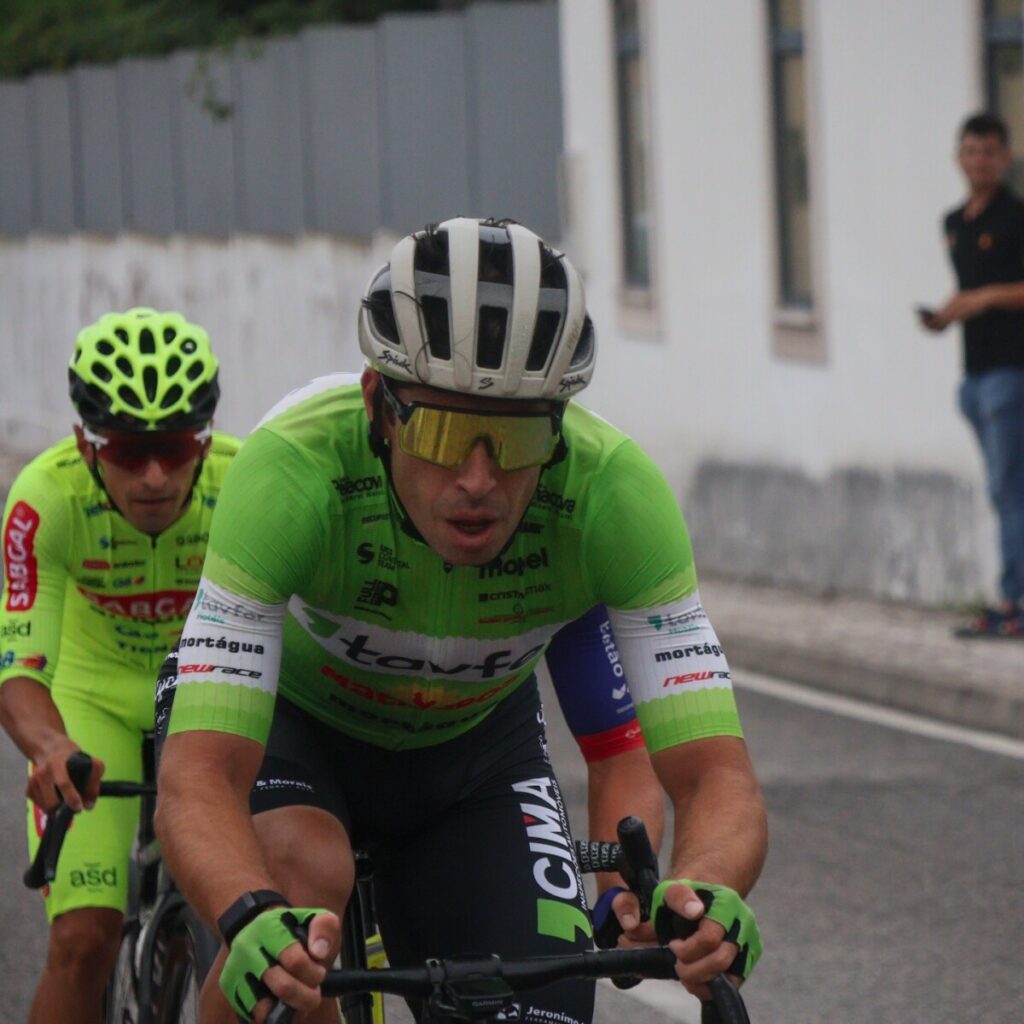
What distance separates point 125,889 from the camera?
519 centimetres

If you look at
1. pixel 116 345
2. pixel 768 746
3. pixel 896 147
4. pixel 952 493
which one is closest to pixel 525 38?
pixel 896 147

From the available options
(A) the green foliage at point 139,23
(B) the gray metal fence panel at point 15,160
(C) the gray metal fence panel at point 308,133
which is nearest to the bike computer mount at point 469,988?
(C) the gray metal fence panel at point 308,133

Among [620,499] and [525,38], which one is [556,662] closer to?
[620,499]

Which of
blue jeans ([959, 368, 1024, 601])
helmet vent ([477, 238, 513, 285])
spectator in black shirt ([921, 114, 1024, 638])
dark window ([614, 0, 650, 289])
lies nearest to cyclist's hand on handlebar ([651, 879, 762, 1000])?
helmet vent ([477, 238, 513, 285])

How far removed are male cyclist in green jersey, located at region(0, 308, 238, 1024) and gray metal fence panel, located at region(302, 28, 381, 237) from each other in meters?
15.3

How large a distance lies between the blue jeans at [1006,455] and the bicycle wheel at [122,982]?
24.3 feet

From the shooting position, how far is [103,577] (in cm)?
559

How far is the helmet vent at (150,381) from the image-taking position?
5344 mm

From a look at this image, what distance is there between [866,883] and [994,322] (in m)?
4.60

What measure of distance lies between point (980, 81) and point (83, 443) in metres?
8.20

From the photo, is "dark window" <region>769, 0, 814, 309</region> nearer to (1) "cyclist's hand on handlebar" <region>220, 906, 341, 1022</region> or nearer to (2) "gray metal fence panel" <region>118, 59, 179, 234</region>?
(2) "gray metal fence panel" <region>118, 59, 179, 234</region>

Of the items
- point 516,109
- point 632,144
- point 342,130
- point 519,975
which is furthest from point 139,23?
point 519,975

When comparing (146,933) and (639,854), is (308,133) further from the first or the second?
(639,854)

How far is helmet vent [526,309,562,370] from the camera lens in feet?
11.7
